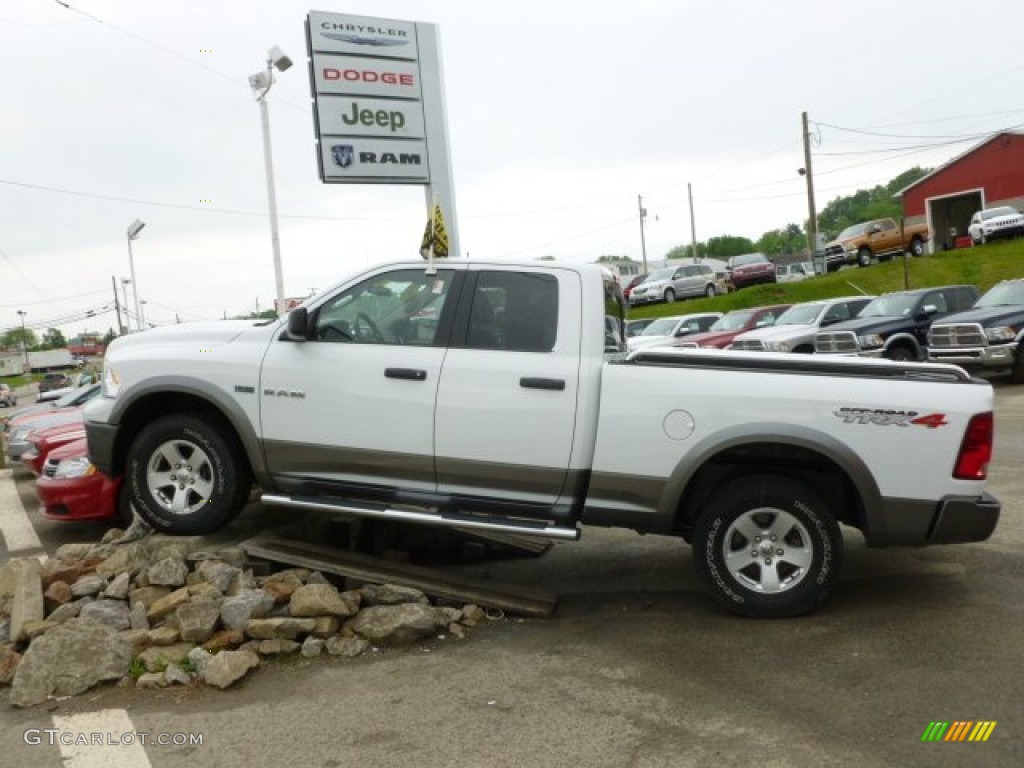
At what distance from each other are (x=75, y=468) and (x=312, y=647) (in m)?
4.15

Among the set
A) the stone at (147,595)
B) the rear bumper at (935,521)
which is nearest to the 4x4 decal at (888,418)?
the rear bumper at (935,521)

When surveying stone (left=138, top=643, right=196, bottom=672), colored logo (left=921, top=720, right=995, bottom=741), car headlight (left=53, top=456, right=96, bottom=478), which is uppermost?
car headlight (left=53, top=456, right=96, bottom=478)

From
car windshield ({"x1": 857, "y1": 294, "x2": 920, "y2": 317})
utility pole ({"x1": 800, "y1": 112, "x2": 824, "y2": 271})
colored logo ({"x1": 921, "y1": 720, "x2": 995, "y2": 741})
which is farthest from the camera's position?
utility pole ({"x1": 800, "y1": 112, "x2": 824, "y2": 271})

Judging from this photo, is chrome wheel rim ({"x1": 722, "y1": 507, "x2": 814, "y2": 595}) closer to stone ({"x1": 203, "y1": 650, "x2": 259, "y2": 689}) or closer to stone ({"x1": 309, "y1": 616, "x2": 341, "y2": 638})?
stone ({"x1": 309, "y1": 616, "x2": 341, "y2": 638})

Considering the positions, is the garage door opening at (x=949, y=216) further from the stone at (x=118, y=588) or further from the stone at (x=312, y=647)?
the stone at (x=118, y=588)

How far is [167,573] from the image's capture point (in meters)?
5.31

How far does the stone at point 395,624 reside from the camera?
5004 mm

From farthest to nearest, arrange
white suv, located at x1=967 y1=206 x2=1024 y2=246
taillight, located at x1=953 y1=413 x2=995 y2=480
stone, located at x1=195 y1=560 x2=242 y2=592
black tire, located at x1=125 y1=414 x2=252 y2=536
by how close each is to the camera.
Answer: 1. white suv, located at x1=967 y1=206 x2=1024 y2=246
2. black tire, located at x1=125 y1=414 x2=252 y2=536
3. stone, located at x1=195 y1=560 x2=242 y2=592
4. taillight, located at x1=953 y1=413 x2=995 y2=480

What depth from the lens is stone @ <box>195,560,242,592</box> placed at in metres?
5.20

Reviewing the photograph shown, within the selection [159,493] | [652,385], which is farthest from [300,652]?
[652,385]

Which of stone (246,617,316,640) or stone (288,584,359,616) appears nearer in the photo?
stone (246,617,316,640)

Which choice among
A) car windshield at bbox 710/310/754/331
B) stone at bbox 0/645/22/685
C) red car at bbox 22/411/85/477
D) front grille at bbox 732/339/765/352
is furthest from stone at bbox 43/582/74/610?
car windshield at bbox 710/310/754/331

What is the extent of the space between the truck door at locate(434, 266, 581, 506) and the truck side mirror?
91 centimetres

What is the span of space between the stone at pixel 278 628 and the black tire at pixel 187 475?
0.99 metres
